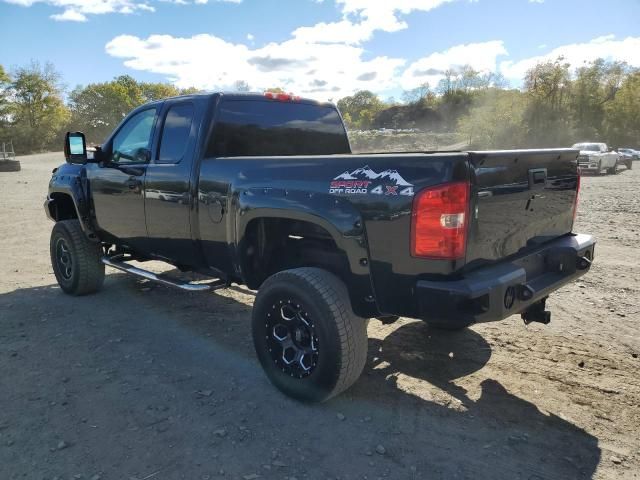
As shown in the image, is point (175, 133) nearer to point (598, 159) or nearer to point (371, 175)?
point (371, 175)

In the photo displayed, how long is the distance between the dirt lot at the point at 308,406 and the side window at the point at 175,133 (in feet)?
5.06

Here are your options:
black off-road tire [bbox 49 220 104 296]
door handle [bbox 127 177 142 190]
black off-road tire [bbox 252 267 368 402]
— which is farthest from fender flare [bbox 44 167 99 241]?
black off-road tire [bbox 252 267 368 402]

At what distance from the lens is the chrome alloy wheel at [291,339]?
122 inches

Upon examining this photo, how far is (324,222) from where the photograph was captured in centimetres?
289

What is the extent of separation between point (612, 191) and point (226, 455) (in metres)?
16.0

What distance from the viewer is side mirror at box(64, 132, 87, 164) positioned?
4.89 metres

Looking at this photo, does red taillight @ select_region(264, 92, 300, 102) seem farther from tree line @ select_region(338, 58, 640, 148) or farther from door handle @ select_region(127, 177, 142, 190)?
tree line @ select_region(338, 58, 640, 148)

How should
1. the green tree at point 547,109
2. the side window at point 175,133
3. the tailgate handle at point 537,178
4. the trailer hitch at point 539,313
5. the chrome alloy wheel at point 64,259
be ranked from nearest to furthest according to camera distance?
the tailgate handle at point 537,178
the trailer hitch at point 539,313
the side window at point 175,133
the chrome alloy wheel at point 64,259
the green tree at point 547,109

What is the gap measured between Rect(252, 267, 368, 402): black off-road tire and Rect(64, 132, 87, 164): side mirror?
2.80 meters

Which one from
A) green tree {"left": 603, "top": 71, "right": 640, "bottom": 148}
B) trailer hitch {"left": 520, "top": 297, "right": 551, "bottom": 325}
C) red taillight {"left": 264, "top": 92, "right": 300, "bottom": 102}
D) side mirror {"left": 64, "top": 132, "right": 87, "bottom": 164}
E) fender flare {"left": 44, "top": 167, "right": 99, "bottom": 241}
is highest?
green tree {"left": 603, "top": 71, "right": 640, "bottom": 148}

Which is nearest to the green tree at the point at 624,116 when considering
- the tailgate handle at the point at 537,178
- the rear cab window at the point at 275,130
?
the rear cab window at the point at 275,130

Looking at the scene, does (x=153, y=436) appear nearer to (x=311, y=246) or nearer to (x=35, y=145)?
(x=311, y=246)

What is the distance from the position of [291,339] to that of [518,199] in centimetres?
164

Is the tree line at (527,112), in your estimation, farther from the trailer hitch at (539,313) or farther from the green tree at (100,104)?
the trailer hitch at (539,313)
